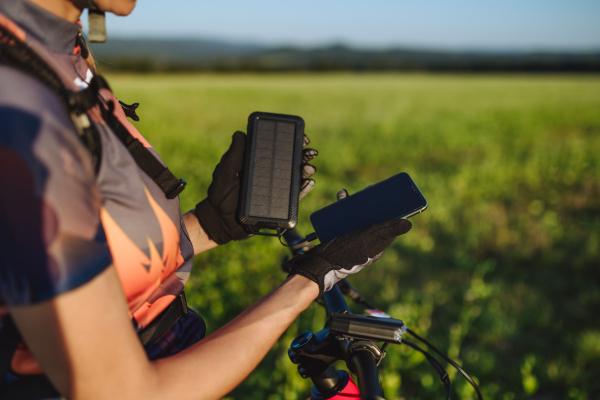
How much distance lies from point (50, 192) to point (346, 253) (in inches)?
32.7

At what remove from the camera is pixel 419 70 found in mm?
67812

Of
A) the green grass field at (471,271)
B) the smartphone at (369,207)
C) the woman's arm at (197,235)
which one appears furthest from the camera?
the green grass field at (471,271)

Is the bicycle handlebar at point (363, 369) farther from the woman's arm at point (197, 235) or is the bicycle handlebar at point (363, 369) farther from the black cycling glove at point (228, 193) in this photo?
the woman's arm at point (197, 235)

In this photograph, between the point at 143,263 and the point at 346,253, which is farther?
the point at 346,253

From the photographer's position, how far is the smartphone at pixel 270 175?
5.40 ft

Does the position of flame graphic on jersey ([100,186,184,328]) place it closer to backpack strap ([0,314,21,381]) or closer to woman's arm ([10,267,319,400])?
woman's arm ([10,267,319,400])

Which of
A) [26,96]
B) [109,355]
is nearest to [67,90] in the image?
[26,96]

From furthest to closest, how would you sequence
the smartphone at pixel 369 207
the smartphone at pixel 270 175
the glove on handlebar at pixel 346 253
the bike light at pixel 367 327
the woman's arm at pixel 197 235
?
the woman's arm at pixel 197 235
the smartphone at pixel 270 175
the smartphone at pixel 369 207
the glove on handlebar at pixel 346 253
the bike light at pixel 367 327

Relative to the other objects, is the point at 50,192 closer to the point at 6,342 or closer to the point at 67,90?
the point at 67,90

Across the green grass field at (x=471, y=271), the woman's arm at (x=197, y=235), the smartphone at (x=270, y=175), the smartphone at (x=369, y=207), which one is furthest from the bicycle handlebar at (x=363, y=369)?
the green grass field at (x=471, y=271)

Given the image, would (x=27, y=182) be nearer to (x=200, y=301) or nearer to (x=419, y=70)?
(x=200, y=301)

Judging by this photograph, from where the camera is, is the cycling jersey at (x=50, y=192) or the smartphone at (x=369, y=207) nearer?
the cycling jersey at (x=50, y=192)

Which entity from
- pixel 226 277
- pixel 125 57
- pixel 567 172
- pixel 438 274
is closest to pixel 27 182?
pixel 226 277

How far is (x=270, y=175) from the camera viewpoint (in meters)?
1.64
